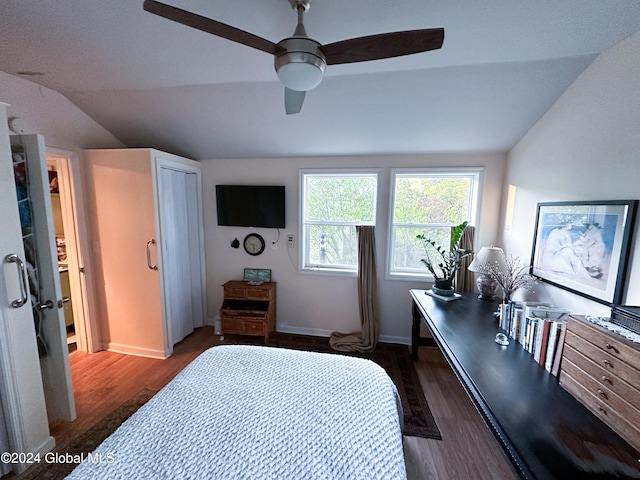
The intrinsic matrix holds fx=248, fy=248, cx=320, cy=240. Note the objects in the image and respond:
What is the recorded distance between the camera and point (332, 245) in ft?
10.2

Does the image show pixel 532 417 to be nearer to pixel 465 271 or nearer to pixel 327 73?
pixel 465 271

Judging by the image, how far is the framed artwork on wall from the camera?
130 cm

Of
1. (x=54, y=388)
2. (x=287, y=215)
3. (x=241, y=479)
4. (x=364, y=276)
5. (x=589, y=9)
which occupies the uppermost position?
(x=589, y=9)

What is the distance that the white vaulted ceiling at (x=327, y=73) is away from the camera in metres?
1.30

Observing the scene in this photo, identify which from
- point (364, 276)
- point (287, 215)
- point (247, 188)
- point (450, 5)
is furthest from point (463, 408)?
point (247, 188)

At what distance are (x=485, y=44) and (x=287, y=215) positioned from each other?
2268 millimetres

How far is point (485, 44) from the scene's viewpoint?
149 centimetres

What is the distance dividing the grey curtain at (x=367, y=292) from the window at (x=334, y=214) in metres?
0.20

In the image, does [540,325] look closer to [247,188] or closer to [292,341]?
[292,341]

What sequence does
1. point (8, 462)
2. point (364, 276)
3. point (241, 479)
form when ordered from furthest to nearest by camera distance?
point (364, 276), point (8, 462), point (241, 479)

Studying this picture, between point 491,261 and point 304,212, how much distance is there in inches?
77.4

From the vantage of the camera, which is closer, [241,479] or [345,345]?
[241,479]

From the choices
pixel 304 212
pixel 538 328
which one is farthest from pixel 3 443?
pixel 538 328

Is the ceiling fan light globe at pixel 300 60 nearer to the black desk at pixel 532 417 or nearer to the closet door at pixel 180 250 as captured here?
the black desk at pixel 532 417
